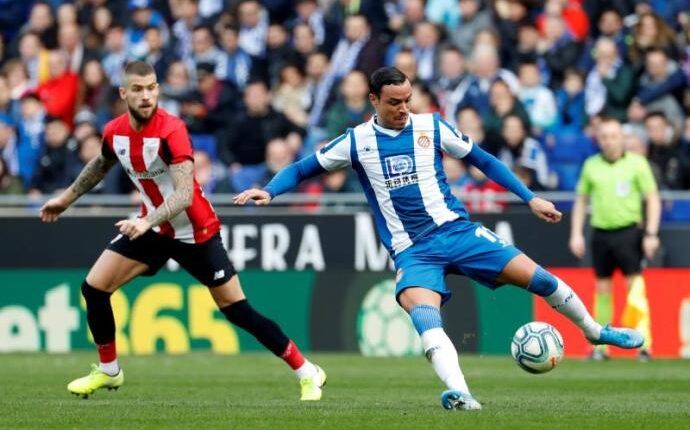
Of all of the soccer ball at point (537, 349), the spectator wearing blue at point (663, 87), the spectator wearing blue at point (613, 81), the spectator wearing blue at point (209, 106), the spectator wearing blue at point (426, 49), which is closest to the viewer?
the soccer ball at point (537, 349)

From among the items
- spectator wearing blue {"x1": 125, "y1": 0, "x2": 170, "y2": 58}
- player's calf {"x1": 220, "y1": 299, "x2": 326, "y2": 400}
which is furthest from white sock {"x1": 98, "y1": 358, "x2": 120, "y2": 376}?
spectator wearing blue {"x1": 125, "y1": 0, "x2": 170, "y2": 58}

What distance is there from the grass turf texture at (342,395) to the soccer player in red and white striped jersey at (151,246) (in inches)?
14.5

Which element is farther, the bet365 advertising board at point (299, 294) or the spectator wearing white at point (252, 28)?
the spectator wearing white at point (252, 28)

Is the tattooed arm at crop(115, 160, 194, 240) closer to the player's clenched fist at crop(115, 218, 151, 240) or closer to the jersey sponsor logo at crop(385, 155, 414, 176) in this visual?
the player's clenched fist at crop(115, 218, 151, 240)

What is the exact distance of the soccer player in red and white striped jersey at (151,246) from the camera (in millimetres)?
12086

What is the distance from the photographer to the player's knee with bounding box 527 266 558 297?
11.3 metres

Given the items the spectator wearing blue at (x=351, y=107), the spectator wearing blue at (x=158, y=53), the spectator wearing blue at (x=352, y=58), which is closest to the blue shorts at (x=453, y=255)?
the spectator wearing blue at (x=351, y=107)

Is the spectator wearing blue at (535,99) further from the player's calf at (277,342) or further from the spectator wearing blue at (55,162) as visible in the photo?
the player's calf at (277,342)

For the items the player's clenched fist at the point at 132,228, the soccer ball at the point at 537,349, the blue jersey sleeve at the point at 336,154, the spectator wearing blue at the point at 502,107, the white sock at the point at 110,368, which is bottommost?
the white sock at the point at 110,368

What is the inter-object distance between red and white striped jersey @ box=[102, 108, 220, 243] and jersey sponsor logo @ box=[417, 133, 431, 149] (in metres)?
1.78

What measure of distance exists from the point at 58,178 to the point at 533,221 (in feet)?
22.4

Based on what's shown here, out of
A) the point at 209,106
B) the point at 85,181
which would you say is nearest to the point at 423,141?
the point at 85,181

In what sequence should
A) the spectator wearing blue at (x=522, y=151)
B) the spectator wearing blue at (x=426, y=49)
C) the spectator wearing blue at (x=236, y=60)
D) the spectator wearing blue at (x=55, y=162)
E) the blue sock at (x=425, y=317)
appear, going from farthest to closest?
the spectator wearing blue at (x=236, y=60), the spectator wearing blue at (x=55, y=162), the spectator wearing blue at (x=426, y=49), the spectator wearing blue at (x=522, y=151), the blue sock at (x=425, y=317)

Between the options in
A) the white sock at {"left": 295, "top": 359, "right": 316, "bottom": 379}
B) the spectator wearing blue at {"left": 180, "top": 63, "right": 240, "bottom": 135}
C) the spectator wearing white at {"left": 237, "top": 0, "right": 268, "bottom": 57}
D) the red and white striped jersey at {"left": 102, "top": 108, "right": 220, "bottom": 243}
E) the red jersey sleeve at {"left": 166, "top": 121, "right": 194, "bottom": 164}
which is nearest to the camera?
the red jersey sleeve at {"left": 166, "top": 121, "right": 194, "bottom": 164}
